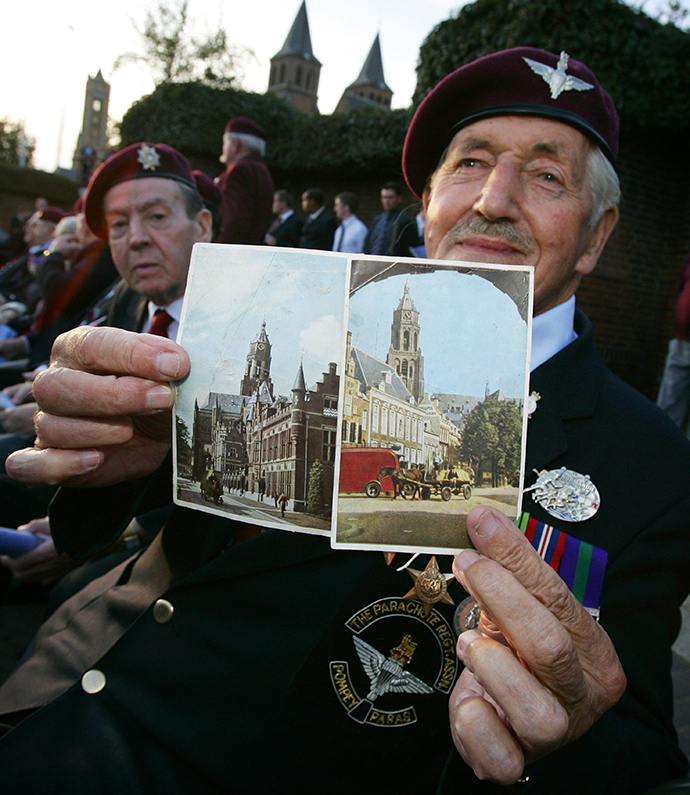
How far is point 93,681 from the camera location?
1.26 metres

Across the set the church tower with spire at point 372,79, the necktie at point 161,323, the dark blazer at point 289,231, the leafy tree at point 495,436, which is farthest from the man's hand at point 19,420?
the church tower with spire at point 372,79

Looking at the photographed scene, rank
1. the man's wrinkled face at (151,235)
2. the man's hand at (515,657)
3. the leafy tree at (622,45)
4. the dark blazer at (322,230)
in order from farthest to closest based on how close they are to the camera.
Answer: the dark blazer at (322,230), the leafy tree at (622,45), the man's wrinkled face at (151,235), the man's hand at (515,657)

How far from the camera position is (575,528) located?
1226 mm

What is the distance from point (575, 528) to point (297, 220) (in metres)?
8.47

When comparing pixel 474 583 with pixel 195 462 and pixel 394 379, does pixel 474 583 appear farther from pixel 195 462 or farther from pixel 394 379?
pixel 195 462

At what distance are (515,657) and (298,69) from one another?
67.8 m

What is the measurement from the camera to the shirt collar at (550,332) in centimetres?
145

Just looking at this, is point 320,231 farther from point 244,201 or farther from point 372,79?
point 372,79

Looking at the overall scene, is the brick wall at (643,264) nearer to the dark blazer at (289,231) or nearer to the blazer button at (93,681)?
the dark blazer at (289,231)

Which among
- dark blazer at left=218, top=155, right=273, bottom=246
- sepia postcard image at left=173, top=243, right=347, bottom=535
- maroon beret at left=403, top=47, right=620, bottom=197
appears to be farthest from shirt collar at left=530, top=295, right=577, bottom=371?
dark blazer at left=218, top=155, right=273, bottom=246

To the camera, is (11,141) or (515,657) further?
(11,141)

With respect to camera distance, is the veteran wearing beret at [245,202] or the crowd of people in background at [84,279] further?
the veteran wearing beret at [245,202]

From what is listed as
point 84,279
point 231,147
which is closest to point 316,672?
point 84,279

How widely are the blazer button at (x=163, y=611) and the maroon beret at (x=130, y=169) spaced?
Answer: 2.19 metres
